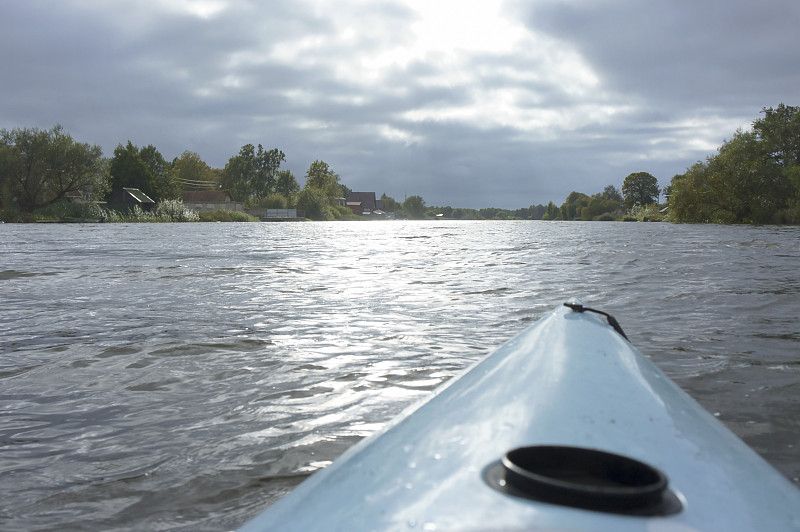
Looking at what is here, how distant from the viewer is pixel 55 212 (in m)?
51.3

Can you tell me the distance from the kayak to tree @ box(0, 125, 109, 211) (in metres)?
57.6

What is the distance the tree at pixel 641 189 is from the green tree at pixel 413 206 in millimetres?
70347

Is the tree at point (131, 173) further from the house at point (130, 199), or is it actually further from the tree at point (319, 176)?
the tree at point (319, 176)

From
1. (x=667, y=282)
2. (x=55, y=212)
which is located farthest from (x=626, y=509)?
(x=55, y=212)

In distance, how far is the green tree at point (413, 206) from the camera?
162 meters

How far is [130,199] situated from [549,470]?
71449mm

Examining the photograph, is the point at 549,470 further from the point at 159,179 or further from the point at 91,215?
the point at 159,179

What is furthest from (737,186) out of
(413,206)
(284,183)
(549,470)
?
(413,206)

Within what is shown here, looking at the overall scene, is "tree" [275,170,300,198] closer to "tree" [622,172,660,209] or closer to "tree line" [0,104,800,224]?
"tree line" [0,104,800,224]

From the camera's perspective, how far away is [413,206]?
6393 inches

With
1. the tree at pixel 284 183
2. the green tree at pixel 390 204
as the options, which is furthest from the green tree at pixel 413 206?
the tree at pixel 284 183

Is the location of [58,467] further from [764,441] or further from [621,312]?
[621,312]

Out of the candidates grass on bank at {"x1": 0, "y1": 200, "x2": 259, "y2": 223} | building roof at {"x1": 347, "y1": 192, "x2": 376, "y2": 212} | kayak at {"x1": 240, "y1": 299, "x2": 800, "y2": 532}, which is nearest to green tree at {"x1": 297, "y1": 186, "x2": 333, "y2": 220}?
grass on bank at {"x1": 0, "y1": 200, "x2": 259, "y2": 223}

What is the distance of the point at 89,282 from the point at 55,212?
164 ft
